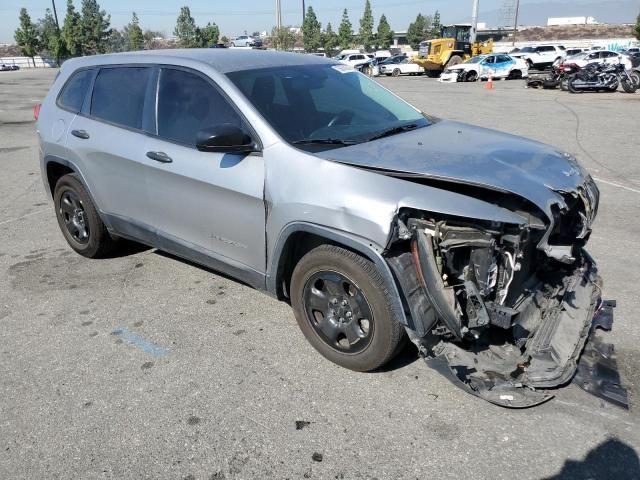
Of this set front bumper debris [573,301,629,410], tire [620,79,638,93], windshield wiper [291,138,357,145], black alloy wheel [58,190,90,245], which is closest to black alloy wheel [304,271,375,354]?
windshield wiper [291,138,357,145]

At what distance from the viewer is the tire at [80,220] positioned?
15.8 ft

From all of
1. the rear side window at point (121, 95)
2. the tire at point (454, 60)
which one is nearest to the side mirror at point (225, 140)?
the rear side window at point (121, 95)

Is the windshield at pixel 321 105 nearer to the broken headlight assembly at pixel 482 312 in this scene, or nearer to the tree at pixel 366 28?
the broken headlight assembly at pixel 482 312

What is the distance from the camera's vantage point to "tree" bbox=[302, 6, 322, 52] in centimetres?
8256

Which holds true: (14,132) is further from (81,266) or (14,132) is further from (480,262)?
(480,262)

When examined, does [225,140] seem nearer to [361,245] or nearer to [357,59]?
[361,245]

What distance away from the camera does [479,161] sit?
10.0 ft

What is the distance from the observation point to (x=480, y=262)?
274 cm

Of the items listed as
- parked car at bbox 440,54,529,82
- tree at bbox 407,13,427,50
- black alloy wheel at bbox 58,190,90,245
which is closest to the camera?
black alloy wheel at bbox 58,190,90,245

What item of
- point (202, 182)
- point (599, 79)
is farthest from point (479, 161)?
point (599, 79)

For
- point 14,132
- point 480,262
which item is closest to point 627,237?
point 480,262

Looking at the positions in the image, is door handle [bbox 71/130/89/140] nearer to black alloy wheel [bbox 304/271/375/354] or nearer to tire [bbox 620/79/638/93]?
black alloy wheel [bbox 304/271/375/354]

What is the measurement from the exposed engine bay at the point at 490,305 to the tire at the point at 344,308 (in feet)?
0.61

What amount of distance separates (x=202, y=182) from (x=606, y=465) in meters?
2.81
